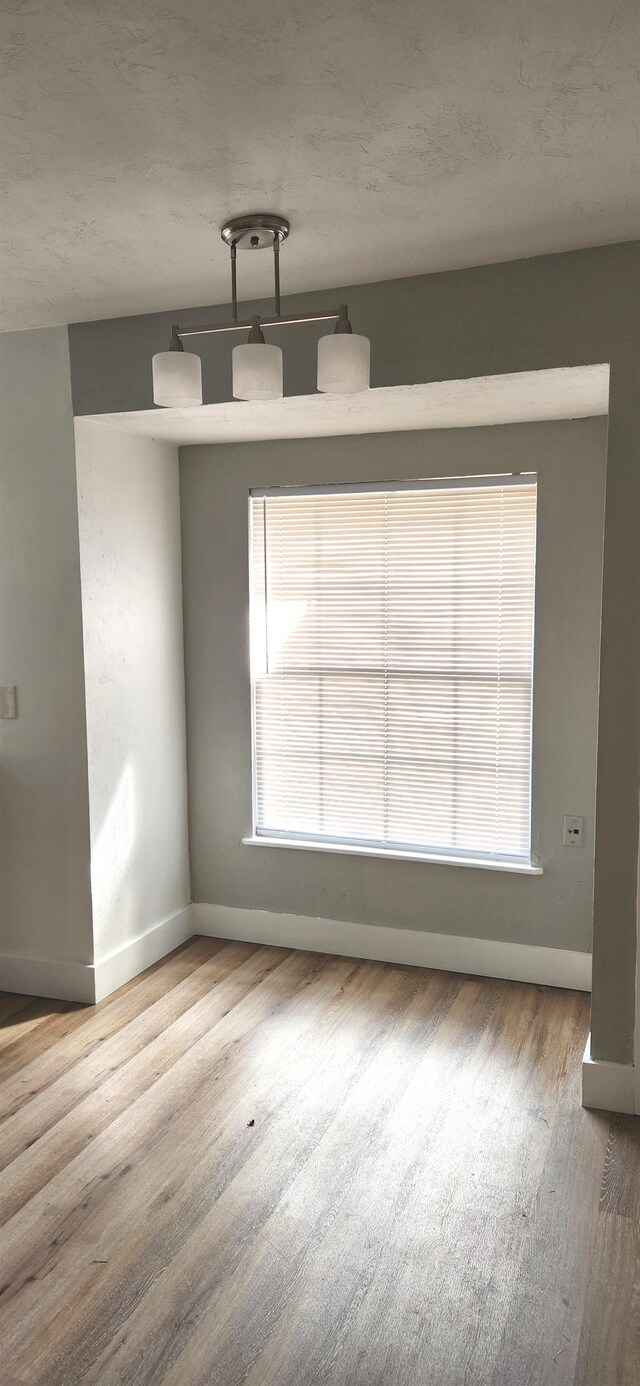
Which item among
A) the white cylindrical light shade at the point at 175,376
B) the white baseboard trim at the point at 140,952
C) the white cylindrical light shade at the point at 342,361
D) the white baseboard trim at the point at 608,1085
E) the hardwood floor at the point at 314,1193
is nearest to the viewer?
the hardwood floor at the point at 314,1193

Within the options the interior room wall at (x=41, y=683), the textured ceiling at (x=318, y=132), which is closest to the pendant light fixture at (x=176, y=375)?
the textured ceiling at (x=318, y=132)

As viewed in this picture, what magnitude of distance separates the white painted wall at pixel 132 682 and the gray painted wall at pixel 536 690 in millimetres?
126

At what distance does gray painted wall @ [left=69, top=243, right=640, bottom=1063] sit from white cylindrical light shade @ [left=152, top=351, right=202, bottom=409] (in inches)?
24.4

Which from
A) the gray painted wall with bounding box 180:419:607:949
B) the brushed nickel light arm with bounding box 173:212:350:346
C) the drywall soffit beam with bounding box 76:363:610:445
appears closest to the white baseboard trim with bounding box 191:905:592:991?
the gray painted wall with bounding box 180:419:607:949

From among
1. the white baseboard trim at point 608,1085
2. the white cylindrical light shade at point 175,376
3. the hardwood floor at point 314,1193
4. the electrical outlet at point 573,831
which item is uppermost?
the white cylindrical light shade at point 175,376

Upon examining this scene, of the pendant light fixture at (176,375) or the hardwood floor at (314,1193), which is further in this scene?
the pendant light fixture at (176,375)

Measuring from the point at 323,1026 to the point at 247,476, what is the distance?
2.28 m

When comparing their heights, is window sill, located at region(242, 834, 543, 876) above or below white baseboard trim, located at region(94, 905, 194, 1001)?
above

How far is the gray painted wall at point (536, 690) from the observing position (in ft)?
11.6

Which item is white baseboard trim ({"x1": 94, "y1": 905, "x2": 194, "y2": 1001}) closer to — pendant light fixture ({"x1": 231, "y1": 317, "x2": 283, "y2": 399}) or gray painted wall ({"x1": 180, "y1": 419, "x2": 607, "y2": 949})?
gray painted wall ({"x1": 180, "y1": 419, "x2": 607, "y2": 949})

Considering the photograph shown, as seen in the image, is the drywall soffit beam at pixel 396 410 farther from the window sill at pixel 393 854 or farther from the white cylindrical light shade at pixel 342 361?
the window sill at pixel 393 854

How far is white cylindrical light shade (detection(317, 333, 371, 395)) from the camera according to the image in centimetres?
235

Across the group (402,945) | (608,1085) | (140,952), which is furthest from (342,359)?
(140,952)

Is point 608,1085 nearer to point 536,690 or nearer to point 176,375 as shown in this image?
point 536,690
